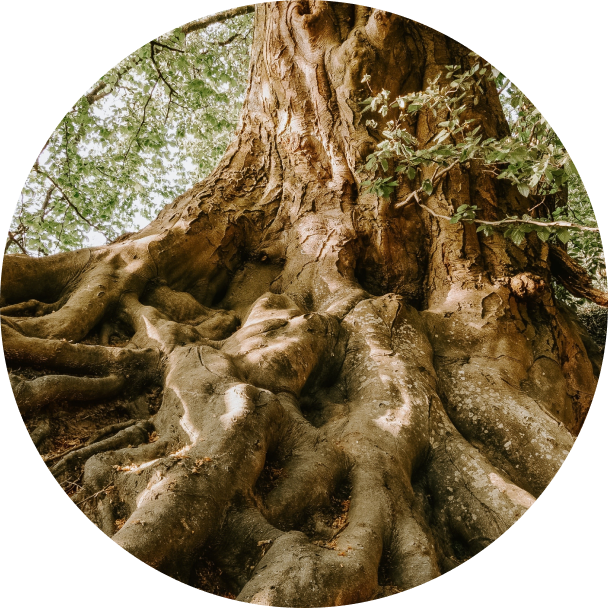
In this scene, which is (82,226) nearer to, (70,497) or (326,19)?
(326,19)

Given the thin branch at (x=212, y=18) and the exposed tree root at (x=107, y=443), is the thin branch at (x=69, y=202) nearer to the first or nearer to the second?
the thin branch at (x=212, y=18)

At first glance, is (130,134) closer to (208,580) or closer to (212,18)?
(212,18)

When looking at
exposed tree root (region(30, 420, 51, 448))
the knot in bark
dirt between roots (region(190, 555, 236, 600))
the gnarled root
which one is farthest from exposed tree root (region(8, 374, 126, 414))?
the knot in bark

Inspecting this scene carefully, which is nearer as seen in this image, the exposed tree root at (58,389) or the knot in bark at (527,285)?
the exposed tree root at (58,389)

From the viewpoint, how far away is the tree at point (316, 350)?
220 centimetres

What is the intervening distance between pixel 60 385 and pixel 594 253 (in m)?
6.37

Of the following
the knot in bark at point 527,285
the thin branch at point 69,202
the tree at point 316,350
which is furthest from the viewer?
the thin branch at point 69,202

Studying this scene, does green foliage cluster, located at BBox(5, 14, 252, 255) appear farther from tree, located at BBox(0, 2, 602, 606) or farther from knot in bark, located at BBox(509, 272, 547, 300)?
knot in bark, located at BBox(509, 272, 547, 300)

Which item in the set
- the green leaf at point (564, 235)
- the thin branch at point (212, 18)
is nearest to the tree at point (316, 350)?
the green leaf at point (564, 235)

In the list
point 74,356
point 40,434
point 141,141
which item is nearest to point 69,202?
point 141,141

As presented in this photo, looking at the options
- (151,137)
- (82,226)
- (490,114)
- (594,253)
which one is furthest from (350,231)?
(82,226)

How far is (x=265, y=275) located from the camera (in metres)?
4.88

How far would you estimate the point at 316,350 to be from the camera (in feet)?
A: 11.3

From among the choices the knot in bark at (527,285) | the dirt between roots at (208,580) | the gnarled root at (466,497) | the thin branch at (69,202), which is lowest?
the dirt between roots at (208,580)
